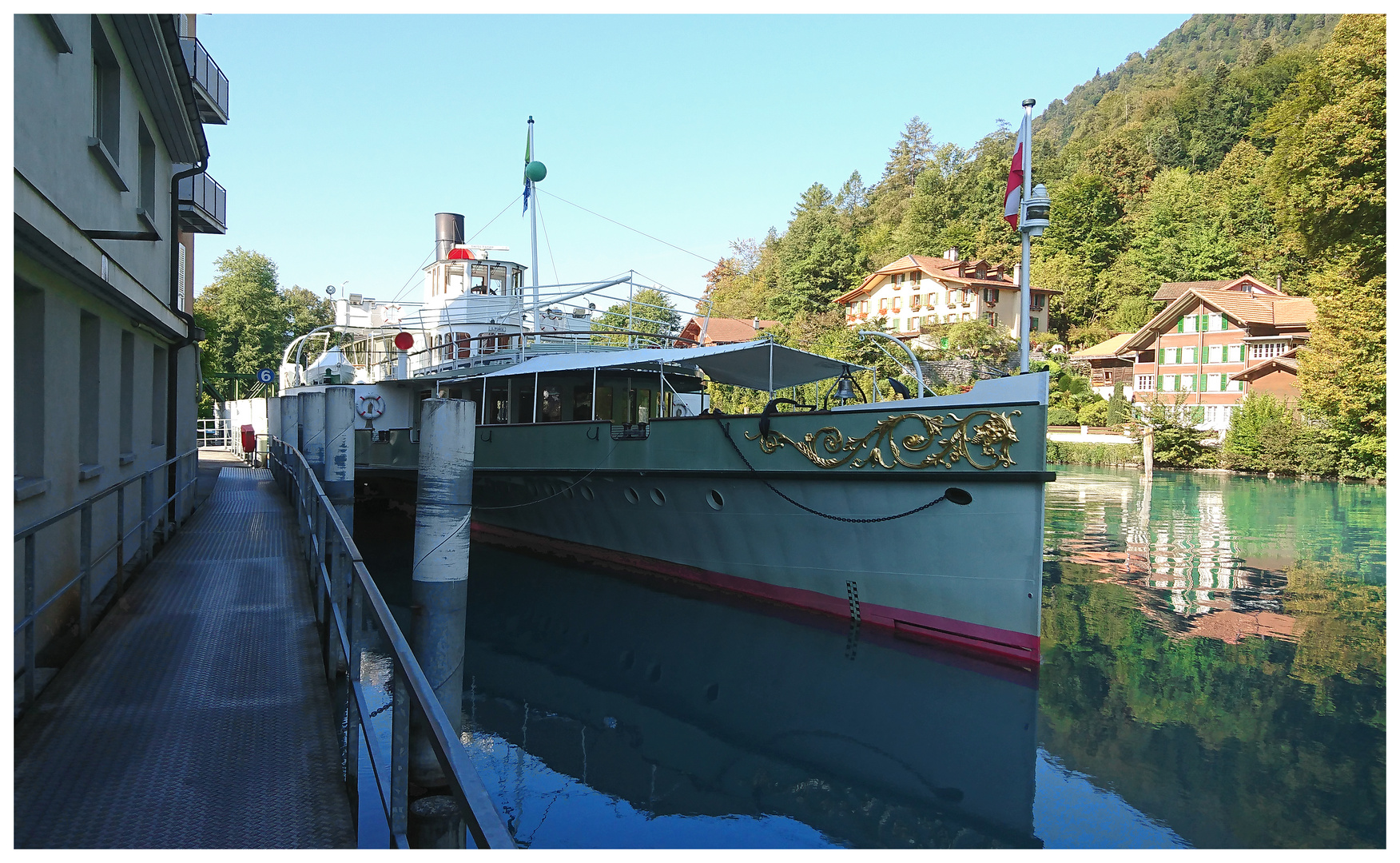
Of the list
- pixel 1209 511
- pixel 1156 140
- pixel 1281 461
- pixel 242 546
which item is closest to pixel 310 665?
pixel 242 546

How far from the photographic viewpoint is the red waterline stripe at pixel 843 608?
10219 mm

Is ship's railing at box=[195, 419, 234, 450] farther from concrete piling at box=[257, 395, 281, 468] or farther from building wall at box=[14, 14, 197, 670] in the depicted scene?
building wall at box=[14, 14, 197, 670]

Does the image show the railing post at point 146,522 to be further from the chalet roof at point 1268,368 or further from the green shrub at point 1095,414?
the green shrub at point 1095,414

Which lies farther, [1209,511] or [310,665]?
[1209,511]

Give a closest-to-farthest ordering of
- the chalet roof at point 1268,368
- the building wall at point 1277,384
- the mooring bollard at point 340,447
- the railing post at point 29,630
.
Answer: the railing post at point 29,630
the mooring bollard at point 340,447
the chalet roof at point 1268,368
the building wall at point 1277,384

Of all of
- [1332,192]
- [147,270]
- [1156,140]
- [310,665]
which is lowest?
[310,665]

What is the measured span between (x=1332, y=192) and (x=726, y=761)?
2733 centimetres

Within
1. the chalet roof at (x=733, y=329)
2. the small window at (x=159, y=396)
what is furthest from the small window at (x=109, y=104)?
the chalet roof at (x=733, y=329)

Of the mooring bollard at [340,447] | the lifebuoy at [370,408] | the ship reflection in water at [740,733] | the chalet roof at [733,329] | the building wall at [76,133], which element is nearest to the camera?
the building wall at [76,133]

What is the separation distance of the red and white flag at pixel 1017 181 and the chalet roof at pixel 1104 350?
48.1 m

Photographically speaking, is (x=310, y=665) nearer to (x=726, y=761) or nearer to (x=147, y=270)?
(x=726, y=761)

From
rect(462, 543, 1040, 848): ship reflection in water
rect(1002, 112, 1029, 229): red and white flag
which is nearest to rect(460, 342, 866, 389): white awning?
rect(1002, 112, 1029, 229): red and white flag

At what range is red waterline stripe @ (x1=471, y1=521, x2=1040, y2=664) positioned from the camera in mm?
10219

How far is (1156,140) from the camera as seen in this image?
77.6 metres
